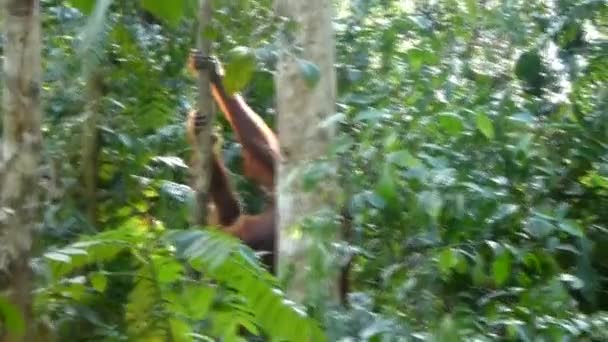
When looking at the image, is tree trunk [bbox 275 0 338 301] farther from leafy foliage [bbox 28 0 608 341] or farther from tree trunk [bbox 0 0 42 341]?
tree trunk [bbox 0 0 42 341]

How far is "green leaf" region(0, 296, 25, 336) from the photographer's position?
4.48 ft

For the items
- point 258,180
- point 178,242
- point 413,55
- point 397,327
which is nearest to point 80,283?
point 178,242

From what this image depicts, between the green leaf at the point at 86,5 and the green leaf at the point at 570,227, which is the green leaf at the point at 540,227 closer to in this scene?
the green leaf at the point at 570,227

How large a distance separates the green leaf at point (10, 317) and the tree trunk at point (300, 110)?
0.83 metres

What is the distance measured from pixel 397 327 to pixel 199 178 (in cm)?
54

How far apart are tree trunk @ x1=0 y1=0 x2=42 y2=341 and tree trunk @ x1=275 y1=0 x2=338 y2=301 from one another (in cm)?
76

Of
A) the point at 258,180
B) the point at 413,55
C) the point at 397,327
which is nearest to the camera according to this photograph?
the point at 397,327

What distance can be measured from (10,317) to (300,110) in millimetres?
1061

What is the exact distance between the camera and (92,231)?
2260 mm

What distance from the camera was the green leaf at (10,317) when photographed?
1.37 meters

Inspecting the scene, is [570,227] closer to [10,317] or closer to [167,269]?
[167,269]

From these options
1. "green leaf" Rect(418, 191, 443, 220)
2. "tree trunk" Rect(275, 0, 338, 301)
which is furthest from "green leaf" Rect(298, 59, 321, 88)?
"green leaf" Rect(418, 191, 443, 220)

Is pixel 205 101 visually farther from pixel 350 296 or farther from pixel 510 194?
pixel 510 194

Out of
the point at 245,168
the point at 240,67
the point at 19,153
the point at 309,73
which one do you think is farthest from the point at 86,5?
the point at 245,168
